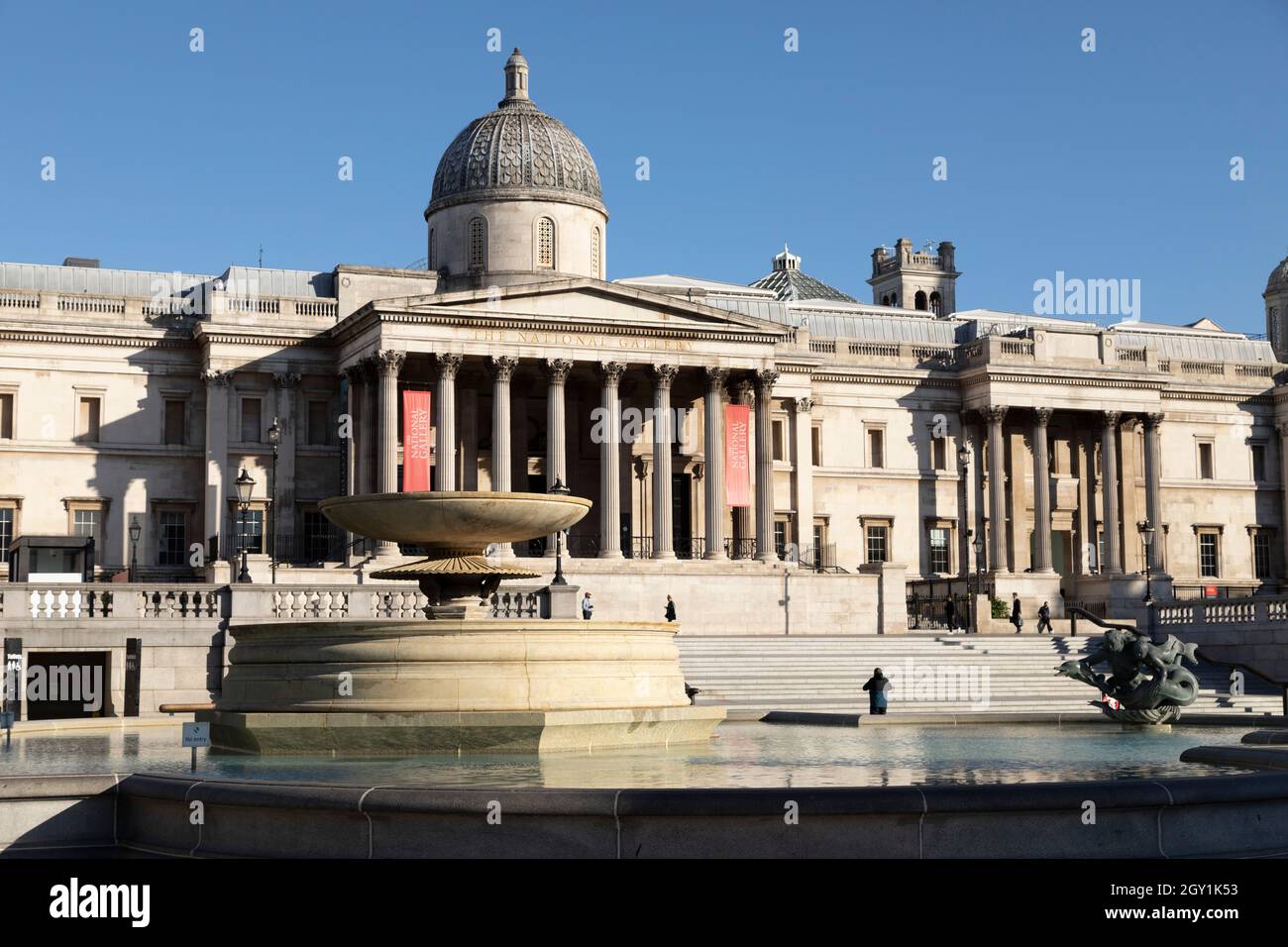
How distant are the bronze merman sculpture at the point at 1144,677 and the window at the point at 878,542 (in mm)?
44049

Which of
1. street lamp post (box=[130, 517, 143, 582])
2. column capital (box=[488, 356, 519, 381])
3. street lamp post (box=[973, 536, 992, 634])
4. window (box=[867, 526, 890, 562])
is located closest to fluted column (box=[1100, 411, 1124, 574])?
street lamp post (box=[973, 536, 992, 634])

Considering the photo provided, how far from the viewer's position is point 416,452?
54.1m

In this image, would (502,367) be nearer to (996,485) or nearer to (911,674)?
(911,674)

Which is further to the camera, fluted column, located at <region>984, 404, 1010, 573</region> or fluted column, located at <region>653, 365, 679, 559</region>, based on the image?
fluted column, located at <region>984, 404, 1010, 573</region>

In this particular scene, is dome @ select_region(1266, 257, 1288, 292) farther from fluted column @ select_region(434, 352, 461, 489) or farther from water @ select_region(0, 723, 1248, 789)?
water @ select_region(0, 723, 1248, 789)

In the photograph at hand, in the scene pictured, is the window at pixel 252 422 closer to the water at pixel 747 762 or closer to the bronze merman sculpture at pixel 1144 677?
the water at pixel 747 762

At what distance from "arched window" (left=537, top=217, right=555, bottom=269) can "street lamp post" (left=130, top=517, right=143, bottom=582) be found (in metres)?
16.7

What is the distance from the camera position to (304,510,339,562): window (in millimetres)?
59594

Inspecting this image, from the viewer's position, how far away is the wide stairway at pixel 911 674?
40000 mm

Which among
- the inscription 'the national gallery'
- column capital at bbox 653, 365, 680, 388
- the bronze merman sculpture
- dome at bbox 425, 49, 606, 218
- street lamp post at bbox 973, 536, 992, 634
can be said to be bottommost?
the bronze merman sculpture

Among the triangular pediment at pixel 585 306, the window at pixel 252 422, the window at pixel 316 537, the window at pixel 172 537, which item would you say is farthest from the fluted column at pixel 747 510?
the window at pixel 172 537

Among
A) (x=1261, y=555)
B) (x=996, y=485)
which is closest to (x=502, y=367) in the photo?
(x=996, y=485)

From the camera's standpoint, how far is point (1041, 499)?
2606 inches
